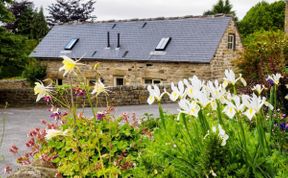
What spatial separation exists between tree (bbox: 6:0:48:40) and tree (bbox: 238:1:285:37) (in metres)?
22.3

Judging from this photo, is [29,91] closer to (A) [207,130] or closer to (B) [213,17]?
(B) [213,17]

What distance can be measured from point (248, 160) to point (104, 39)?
2555 centimetres

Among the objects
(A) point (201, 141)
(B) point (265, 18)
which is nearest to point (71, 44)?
(B) point (265, 18)

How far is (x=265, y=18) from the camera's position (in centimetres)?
4006

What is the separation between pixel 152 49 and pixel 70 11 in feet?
87.4

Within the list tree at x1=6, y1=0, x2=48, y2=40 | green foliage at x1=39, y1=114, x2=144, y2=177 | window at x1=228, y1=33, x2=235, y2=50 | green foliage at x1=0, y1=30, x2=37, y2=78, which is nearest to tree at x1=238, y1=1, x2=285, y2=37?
window at x1=228, y1=33, x2=235, y2=50

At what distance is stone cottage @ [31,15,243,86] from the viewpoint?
76.8 ft

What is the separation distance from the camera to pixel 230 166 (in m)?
3.04

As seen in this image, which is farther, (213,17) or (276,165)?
(213,17)

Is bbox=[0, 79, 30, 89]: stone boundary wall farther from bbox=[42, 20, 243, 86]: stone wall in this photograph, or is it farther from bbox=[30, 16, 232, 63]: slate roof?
bbox=[42, 20, 243, 86]: stone wall

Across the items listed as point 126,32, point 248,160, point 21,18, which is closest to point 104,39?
point 126,32

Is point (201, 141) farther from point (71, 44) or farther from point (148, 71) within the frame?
point (71, 44)

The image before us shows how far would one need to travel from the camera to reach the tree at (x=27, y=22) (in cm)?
Answer: 4716

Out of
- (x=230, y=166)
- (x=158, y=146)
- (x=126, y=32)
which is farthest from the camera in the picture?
(x=126, y=32)
